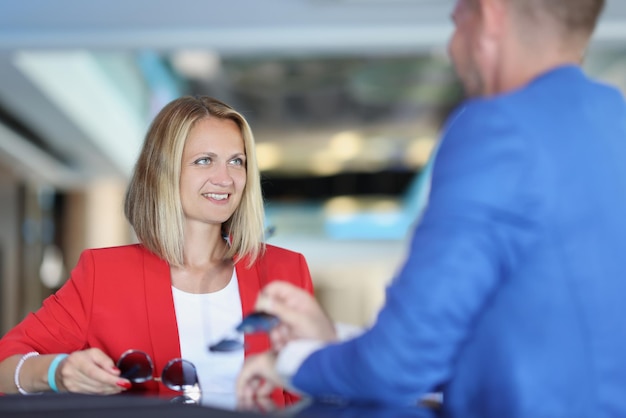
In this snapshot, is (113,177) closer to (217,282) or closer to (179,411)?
(217,282)

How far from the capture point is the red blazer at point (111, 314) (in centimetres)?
189

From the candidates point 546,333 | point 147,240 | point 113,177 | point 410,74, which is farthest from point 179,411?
point 113,177

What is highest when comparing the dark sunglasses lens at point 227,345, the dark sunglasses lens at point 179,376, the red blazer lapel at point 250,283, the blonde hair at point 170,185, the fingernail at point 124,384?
the blonde hair at point 170,185

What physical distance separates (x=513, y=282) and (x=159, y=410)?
48cm

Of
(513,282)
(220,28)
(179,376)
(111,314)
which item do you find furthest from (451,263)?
(220,28)

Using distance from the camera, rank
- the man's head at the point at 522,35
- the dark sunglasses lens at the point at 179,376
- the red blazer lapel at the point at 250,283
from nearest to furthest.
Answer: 1. the man's head at the point at 522,35
2. the dark sunglasses lens at the point at 179,376
3. the red blazer lapel at the point at 250,283

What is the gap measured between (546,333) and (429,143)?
1362 cm

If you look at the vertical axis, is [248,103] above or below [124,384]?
above

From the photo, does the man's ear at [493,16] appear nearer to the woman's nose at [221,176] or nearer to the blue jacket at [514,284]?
the blue jacket at [514,284]

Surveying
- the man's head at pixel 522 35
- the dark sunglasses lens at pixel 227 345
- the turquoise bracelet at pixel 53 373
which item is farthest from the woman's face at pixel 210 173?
the man's head at pixel 522 35

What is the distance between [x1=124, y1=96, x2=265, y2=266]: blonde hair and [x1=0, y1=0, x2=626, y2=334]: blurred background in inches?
4.4

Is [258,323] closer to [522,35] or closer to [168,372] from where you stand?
[168,372]

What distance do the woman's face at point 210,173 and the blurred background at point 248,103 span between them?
0.17 metres

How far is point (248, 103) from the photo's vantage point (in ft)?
37.8
